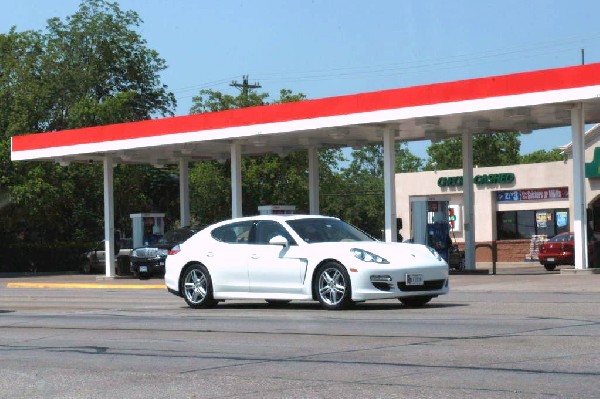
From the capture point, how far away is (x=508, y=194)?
2101 inches

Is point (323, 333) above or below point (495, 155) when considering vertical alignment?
below

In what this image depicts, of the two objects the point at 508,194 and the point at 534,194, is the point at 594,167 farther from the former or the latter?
the point at 508,194

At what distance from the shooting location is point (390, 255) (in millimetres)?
16188

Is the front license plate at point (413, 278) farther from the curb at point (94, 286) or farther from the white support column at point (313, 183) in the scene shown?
the white support column at point (313, 183)

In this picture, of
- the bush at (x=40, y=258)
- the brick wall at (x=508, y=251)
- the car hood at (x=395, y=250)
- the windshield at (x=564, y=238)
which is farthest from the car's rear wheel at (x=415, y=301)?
the bush at (x=40, y=258)

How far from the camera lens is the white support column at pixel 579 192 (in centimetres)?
2823

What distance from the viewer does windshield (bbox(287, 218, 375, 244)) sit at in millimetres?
17125

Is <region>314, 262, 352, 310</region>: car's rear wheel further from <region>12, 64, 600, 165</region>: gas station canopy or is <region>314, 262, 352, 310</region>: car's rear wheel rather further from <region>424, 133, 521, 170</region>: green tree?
<region>424, 133, 521, 170</region>: green tree

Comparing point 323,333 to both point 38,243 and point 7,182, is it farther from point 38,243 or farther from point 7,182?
point 38,243

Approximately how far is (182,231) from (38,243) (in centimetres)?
2259

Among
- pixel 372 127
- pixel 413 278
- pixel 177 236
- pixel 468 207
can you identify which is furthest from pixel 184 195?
pixel 413 278

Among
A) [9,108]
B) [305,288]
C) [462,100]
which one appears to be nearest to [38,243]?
[9,108]

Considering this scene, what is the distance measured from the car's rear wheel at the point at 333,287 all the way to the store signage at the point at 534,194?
3661 cm

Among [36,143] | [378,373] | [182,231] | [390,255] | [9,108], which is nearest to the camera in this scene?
[378,373]
